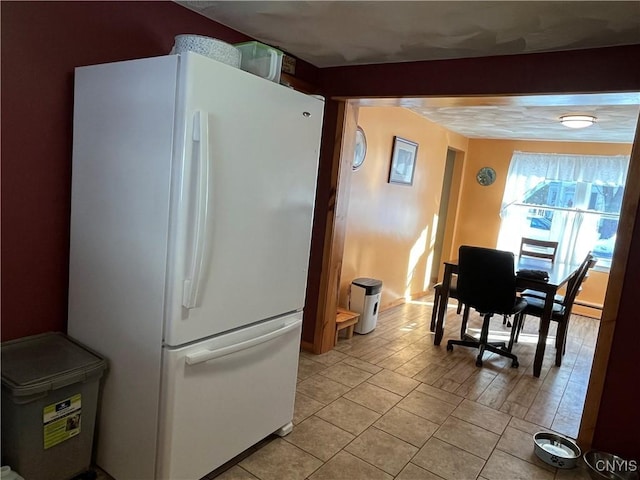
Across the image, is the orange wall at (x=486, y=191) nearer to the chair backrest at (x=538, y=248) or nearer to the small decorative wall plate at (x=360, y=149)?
the chair backrest at (x=538, y=248)

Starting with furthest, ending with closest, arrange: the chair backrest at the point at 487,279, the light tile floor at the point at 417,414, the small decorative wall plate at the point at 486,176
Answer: the small decorative wall plate at the point at 486,176 < the chair backrest at the point at 487,279 < the light tile floor at the point at 417,414

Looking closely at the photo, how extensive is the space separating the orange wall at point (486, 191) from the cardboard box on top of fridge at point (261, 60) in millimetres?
5120

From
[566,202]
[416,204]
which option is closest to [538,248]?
[566,202]

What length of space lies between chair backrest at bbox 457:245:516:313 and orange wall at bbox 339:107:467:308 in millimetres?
1072

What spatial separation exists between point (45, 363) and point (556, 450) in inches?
100

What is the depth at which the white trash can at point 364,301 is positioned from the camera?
3998mm

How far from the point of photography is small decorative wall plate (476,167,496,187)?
6289mm

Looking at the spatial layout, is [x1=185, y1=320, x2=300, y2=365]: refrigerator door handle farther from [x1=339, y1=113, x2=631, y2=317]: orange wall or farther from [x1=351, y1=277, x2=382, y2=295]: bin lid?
[x1=339, y1=113, x2=631, y2=317]: orange wall

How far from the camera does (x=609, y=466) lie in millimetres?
2242

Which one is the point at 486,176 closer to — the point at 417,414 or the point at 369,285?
the point at 369,285

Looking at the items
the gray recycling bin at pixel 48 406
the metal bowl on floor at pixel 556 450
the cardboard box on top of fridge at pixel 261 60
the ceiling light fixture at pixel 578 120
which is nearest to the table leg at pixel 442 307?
the metal bowl on floor at pixel 556 450

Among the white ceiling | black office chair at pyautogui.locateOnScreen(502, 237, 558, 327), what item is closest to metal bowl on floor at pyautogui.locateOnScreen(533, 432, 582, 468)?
the white ceiling

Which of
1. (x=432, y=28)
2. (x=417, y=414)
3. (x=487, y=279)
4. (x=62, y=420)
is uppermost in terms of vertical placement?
(x=432, y=28)

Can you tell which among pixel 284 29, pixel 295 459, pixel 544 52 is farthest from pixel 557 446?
pixel 284 29
